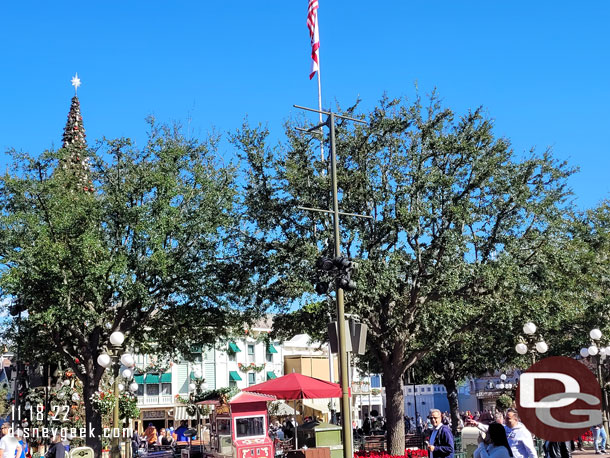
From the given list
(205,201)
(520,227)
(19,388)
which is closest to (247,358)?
(19,388)

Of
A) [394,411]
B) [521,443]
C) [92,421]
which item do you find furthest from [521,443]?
[92,421]

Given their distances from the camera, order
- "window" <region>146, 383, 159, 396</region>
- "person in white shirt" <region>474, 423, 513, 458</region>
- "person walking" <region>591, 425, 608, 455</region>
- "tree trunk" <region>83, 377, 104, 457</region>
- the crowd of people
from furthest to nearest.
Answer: "window" <region>146, 383, 159, 396</region>
the crowd of people
"person walking" <region>591, 425, 608, 455</region>
"tree trunk" <region>83, 377, 104, 457</region>
"person in white shirt" <region>474, 423, 513, 458</region>

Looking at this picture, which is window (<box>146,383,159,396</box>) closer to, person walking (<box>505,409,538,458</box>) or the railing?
the railing

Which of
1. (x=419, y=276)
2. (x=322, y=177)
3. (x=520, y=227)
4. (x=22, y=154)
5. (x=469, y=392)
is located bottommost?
(x=469, y=392)

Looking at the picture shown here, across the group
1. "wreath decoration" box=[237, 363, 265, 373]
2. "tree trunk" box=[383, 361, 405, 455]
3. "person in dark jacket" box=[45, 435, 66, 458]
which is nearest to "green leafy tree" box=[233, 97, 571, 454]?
"tree trunk" box=[383, 361, 405, 455]

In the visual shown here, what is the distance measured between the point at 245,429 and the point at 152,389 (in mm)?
42493

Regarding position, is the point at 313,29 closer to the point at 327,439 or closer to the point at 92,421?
the point at 327,439

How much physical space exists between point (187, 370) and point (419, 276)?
136 ft

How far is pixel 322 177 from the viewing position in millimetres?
22141

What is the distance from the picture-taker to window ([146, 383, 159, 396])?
5869 centimetres

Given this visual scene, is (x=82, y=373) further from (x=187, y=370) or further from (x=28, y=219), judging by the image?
(x=187, y=370)

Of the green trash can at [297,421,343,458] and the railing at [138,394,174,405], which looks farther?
the railing at [138,394,174,405]

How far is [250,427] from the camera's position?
1880cm

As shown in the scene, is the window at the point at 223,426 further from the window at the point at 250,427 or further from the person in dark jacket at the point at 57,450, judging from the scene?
the person in dark jacket at the point at 57,450
